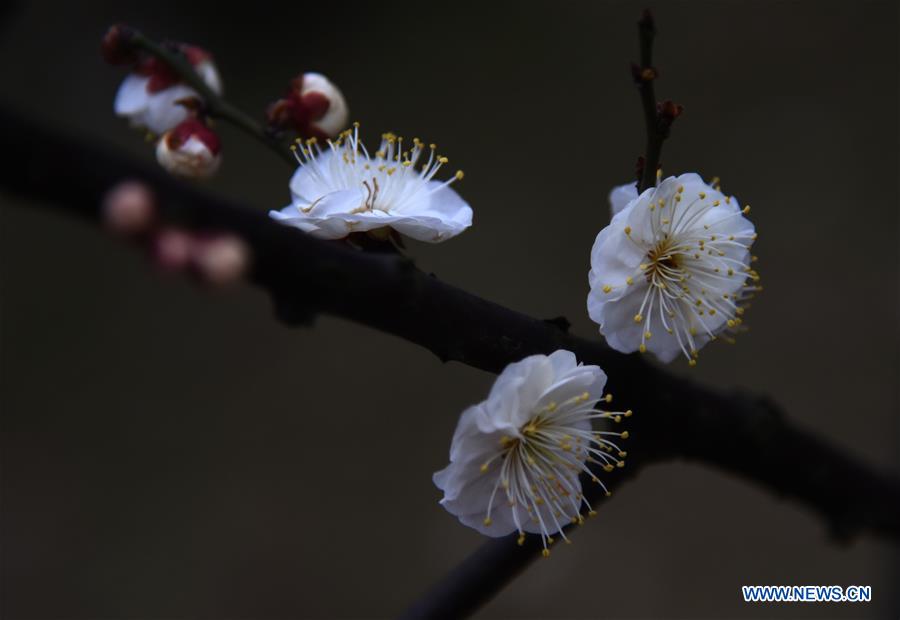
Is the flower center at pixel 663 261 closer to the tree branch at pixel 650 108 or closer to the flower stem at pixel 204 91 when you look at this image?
the tree branch at pixel 650 108

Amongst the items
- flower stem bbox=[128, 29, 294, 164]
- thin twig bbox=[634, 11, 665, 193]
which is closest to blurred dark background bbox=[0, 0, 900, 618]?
flower stem bbox=[128, 29, 294, 164]

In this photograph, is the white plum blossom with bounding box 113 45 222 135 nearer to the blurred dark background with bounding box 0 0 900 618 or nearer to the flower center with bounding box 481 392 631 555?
the flower center with bounding box 481 392 631 555

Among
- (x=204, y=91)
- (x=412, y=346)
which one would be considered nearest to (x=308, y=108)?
(x=204, y=91)

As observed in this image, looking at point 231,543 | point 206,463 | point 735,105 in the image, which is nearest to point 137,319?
point 206,463

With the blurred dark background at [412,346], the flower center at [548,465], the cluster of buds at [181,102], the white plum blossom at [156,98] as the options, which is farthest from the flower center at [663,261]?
the blurred dark background at [412,346]

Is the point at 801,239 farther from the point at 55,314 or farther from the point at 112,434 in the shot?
the point at 55,314
